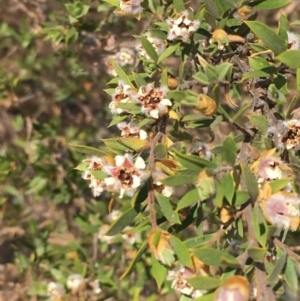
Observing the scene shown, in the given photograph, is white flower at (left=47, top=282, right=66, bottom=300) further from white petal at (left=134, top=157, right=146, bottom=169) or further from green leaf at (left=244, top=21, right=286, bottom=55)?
green leaf at (left=244, top=21, right=286, bottom=55)

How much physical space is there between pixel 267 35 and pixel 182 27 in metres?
0.22

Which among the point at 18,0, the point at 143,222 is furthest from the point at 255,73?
the point at 18,0

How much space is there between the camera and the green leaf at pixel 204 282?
83 centimetres

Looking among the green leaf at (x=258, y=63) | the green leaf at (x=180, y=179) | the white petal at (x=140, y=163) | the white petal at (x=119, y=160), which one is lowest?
the green leaf at (x=180, y=179)

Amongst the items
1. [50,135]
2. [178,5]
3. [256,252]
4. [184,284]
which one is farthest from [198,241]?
[50,135]

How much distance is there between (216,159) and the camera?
107cm

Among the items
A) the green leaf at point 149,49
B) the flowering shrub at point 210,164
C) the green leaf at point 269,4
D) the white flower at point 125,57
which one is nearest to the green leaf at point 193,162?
the flowering shrub at point 210,164

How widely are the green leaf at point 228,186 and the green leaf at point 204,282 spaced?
0.49 feet

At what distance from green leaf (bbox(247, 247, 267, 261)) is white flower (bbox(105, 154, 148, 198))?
0.75 ft

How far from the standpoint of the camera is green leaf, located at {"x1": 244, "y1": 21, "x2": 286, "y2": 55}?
96 cm

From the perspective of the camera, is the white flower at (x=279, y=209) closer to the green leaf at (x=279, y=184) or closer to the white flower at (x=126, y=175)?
the green leaf at (x=279, y=184)

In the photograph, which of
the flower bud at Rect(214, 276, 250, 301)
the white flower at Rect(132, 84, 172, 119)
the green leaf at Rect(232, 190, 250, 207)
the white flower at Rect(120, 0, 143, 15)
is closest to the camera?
the flower bud at Rect(214, 276, 250, 301)

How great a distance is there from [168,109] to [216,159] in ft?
0.48

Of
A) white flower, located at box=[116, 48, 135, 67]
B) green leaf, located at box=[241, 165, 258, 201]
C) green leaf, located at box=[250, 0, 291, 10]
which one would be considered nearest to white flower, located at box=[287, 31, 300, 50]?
green leaf, located at box=[250, 0, 291, 10]
